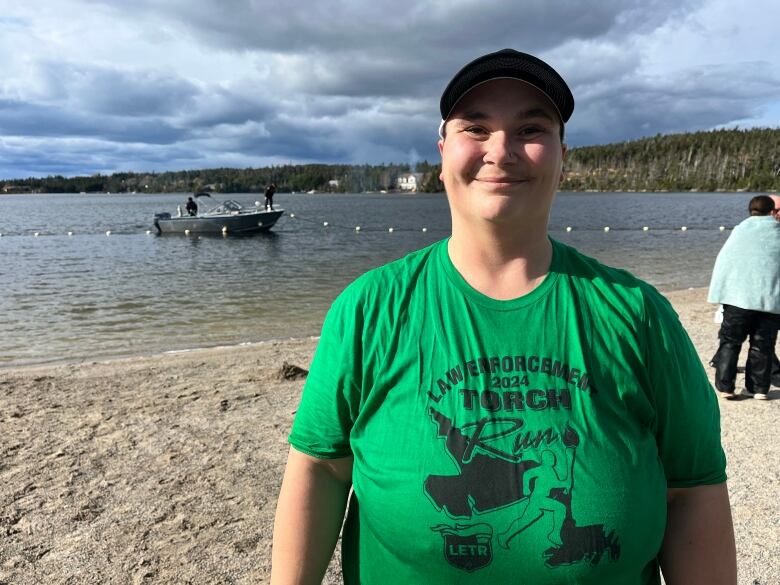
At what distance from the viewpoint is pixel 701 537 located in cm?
157

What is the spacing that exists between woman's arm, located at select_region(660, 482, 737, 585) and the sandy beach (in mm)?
2434

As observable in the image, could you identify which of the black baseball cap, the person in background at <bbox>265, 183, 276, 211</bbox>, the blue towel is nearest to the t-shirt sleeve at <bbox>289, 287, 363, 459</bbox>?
the black baseball cap

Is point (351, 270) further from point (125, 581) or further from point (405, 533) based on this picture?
point (405, 533)

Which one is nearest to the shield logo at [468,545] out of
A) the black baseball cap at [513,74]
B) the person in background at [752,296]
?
the black baseball cap at [513,74]

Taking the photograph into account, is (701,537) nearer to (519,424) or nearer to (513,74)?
(519,424)

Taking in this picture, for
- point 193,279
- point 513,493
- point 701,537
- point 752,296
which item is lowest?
point 193,279

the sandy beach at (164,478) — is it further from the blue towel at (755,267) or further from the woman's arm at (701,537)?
the woman's arm at (701,537)

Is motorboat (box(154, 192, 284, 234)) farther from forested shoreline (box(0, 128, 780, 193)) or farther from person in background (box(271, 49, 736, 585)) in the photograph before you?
forested shoreline (box(0, 128, 780, 193))

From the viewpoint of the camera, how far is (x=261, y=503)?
177 inches

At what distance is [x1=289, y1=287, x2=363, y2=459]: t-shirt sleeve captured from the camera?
159cm

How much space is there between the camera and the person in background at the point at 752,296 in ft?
20.7

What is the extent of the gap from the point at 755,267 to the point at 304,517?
20.8ft

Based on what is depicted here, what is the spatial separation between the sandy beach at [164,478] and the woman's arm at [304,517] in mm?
2082

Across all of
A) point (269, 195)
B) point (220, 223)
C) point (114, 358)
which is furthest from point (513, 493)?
point (269, 195)
